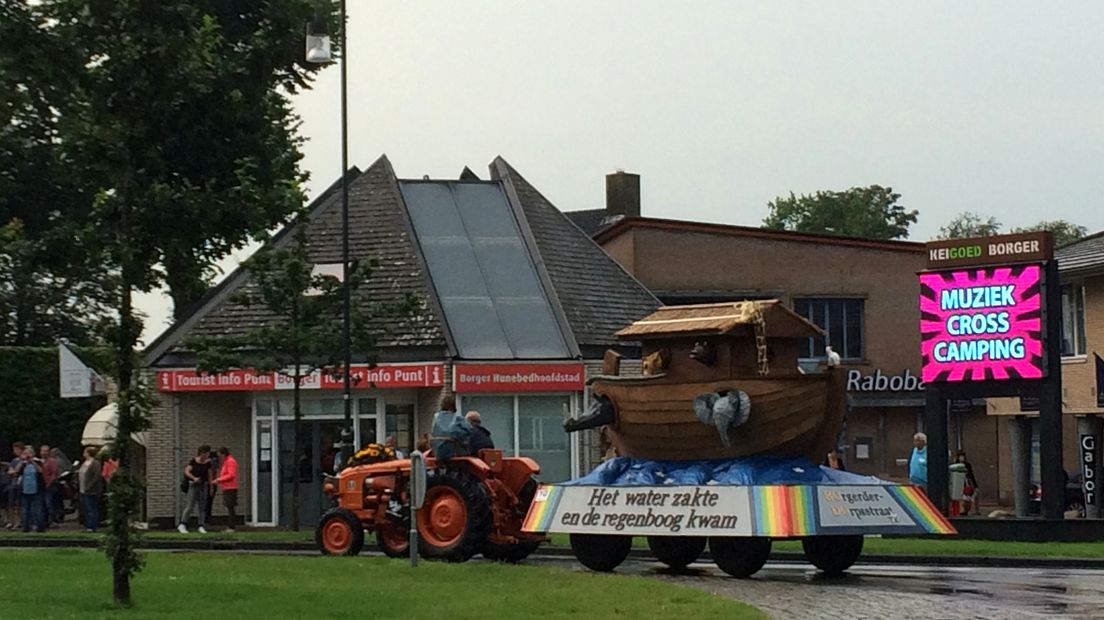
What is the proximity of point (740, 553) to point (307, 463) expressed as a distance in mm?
21174

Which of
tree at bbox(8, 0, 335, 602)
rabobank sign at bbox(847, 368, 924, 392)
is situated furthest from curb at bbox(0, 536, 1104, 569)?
rabobank sign at bbox(847, 368, 924, 392)

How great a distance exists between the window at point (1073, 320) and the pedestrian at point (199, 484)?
20.9 metres

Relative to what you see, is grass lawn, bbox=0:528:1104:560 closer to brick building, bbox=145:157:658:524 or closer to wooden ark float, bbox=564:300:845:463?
wooden ark float, bbox=564:300:845:463

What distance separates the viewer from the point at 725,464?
70.9 feet

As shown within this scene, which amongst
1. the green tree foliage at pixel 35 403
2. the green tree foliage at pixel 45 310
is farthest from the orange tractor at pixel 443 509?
the green tree foliage at pixel 45 310

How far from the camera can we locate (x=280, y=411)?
40.8 m

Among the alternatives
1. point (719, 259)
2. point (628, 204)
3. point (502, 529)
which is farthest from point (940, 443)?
point (628, 204)

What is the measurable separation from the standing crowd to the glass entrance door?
4186mm

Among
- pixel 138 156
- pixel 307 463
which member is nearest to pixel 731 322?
pixel 138 156

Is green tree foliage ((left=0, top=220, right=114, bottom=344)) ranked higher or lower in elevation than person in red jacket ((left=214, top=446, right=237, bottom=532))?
higher

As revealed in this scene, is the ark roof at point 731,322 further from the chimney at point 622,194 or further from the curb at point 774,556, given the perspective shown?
the chimney at point 622,194

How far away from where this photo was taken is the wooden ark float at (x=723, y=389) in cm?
2116

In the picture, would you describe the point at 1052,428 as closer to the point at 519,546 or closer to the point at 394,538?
the point at 519,546

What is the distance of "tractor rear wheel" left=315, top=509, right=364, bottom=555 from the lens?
82.0 feet
